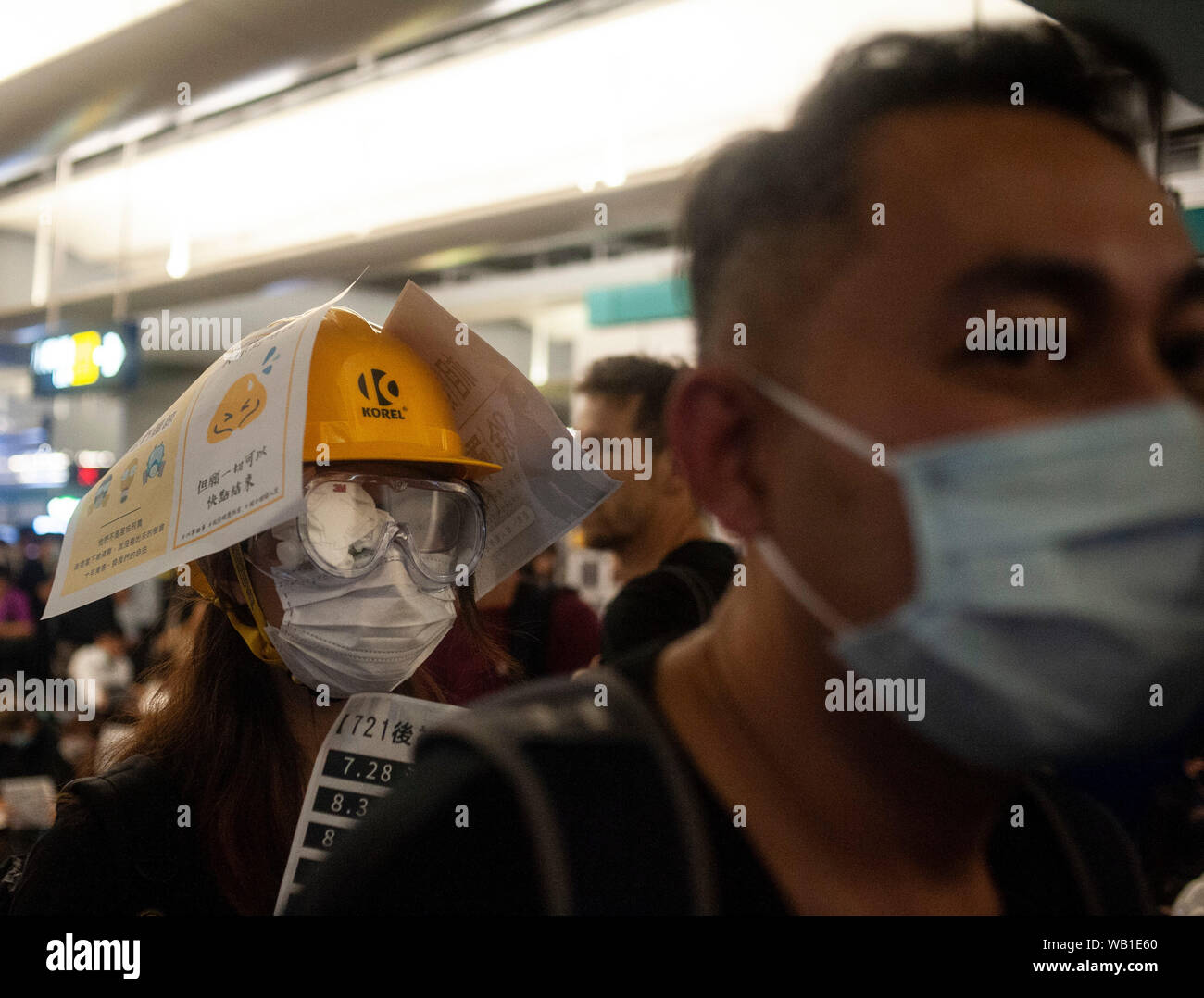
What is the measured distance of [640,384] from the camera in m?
2.31

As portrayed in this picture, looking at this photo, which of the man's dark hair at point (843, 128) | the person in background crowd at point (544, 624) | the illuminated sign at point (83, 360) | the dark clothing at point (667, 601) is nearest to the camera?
the man's dark hair at point (843, 128)

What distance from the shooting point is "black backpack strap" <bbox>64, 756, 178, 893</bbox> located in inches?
53.5

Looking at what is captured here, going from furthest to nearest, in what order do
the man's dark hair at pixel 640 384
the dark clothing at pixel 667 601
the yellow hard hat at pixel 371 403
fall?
the man's dark hair at pixel 640 384 → the dark clothing at pixel 667 601 → the yellow hard hat at pixel 371 403

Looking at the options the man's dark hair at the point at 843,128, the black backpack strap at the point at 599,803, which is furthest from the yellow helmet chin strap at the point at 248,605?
the man's dark hair at the point at 843,128

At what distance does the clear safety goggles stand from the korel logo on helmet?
10 cm

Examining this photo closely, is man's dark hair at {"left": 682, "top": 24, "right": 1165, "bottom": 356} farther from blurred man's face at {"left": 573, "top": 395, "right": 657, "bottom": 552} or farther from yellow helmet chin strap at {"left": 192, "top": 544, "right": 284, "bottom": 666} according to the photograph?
blurred man's face at {"left": 573, "top": 395, "right": 657, "bottom": 552}

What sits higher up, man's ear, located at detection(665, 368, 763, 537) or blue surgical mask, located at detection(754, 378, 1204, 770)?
man's ear, located at detection(665, 368, 763, 537)

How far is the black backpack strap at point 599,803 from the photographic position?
0.79 meters

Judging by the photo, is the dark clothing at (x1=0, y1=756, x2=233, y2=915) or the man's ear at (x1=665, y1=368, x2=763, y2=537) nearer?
the man's ear at (x1=665, y1=368, x2=763, y2=537)

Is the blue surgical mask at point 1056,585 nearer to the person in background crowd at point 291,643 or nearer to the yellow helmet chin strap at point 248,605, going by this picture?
the person in background crowd at point 291,643

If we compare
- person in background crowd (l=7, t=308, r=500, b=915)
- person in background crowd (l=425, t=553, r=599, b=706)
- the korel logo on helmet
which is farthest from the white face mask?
person in background crowd (l=425, t=553, r=599, b=706)

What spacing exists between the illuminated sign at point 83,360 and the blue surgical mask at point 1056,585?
214 inches
